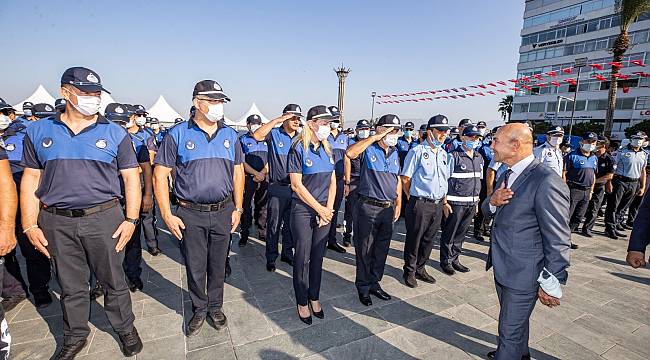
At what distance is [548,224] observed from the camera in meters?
2.09

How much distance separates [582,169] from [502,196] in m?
5.49

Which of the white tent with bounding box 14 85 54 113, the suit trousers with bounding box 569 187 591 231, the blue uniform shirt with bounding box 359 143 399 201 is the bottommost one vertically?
the suit trousers with bounding box 569 187 591 231

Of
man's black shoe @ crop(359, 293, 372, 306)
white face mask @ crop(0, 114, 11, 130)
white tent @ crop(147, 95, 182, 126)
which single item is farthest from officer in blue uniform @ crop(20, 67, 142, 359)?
white tent @ crop(147, 95, 182, 126)

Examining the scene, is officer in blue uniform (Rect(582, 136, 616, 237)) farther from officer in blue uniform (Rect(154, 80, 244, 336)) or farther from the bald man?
officer in blue uniform (Rect(154, 80, 244, 336))

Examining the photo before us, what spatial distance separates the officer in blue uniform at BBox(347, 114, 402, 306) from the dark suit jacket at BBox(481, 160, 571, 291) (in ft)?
4.52

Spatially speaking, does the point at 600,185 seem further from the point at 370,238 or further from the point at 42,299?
the point at 42,299

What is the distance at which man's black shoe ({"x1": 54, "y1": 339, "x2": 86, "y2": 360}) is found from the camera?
2557mm

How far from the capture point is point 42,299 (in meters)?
3.38

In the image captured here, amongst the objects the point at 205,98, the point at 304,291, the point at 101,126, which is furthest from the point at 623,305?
the point at 101,126

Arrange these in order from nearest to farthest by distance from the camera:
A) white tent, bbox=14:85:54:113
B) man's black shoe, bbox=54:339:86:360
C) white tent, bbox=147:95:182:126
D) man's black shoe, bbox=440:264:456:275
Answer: man's black shoe, bbox=54:339:86:360, man's black shoe, bbox=440:264:456:275, white tent, bbox=14:85:54:113, white tent, bbox=147:95:182:126

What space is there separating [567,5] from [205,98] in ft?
178

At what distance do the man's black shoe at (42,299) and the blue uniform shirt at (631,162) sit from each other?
1035cm

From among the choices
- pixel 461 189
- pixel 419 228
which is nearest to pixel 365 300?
pixel 419 228

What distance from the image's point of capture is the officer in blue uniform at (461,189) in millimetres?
4527
